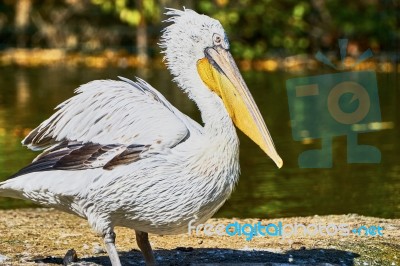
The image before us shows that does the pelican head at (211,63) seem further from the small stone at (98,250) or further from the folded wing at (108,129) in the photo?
the small stone at (98,250)

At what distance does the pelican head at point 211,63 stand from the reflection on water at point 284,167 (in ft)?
9.66

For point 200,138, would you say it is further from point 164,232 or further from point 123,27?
point 123,27

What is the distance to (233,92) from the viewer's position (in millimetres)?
5184

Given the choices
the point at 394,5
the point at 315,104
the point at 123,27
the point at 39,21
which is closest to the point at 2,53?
the point at 39,21

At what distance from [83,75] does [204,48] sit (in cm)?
1582

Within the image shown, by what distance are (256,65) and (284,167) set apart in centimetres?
1265

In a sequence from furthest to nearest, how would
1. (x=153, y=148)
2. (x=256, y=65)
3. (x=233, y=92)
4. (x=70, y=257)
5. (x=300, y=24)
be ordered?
(x=300, y=24)
(x=256, y=65)
(x=70, y=257)
(x=233, y=92)
(x=153, y=148)

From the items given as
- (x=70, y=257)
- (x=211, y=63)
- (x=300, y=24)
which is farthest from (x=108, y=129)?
(x=300, y=24)

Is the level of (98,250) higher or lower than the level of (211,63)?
lower

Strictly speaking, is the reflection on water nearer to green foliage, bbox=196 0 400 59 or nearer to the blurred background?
the blurred background

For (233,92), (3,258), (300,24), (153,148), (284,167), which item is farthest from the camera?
(300,24)

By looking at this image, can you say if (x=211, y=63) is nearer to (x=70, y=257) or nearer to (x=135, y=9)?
(x=70, y=257)

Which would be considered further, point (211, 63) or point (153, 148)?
point (211, 63)

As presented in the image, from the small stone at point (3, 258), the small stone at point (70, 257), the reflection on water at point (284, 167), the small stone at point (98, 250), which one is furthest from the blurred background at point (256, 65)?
the small stone at point (3, 258)
